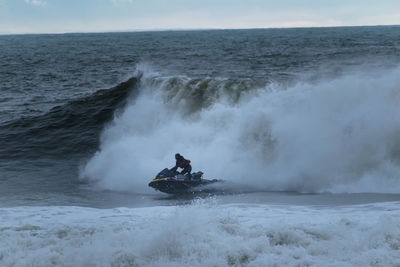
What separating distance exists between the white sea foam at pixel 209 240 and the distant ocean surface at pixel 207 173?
0.03 meters

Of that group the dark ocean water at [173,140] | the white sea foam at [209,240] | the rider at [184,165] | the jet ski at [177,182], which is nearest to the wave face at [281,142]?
the dark ocean water at [173,140]

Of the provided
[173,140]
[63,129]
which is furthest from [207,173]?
[63,129]

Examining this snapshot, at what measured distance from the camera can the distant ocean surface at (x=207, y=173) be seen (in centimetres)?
790

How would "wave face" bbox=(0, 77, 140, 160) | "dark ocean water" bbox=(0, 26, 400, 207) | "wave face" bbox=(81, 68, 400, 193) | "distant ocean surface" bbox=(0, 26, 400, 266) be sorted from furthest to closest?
"wave face" bbox=(0, 77, 140, 160), "wave face" bbox=(81, 68, 400, 193), "dark ocean water" bbox=(0, 26, 400, 207), "distant ocean surface" bbox=(0, 26, 400, 266)

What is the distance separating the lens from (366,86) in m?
16.1

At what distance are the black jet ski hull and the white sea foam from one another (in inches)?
127

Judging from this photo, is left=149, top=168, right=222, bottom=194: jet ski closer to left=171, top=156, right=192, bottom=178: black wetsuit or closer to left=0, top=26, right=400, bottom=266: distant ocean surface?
left=171, top=156, right=192, bottom=178: black wetsuit

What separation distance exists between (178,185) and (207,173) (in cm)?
203

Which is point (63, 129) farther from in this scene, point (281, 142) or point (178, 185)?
point (281, 142)

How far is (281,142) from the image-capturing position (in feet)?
51.3

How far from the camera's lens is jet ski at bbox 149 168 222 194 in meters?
13.5

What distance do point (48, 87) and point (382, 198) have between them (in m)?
26.0

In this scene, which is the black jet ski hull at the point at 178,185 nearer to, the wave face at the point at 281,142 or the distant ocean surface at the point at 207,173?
the distant ocean surface at the point at 207,173

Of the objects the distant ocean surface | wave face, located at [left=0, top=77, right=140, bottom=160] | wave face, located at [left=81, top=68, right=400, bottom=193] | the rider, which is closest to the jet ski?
the rider
